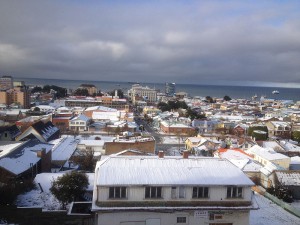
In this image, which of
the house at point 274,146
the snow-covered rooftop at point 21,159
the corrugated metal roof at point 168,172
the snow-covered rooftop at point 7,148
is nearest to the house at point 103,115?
the house at point 274,146

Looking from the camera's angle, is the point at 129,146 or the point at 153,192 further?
the point at 129,146

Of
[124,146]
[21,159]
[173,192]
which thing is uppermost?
[173,192]

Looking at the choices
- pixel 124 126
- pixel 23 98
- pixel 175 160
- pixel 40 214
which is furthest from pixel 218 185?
pixel 23 98

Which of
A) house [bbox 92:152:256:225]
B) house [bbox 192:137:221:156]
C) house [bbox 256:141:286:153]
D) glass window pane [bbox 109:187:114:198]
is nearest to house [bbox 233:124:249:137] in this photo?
house [bbox 256:141:286:153]

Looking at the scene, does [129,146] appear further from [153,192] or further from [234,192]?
[234,192]

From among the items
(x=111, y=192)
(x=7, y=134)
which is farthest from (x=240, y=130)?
(x=111, y=192)

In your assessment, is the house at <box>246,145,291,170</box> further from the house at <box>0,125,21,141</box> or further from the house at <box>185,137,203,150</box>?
the house at <box>0,125,21,141</box>

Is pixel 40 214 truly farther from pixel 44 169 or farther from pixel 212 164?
pixel 44 169
